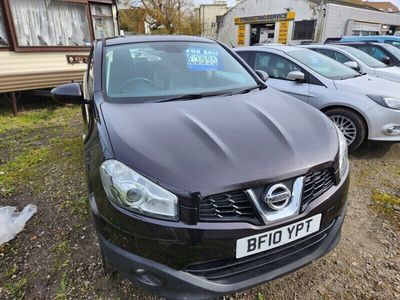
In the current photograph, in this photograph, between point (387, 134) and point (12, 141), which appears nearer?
point (387, 134)

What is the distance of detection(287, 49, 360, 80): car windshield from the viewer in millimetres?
4188

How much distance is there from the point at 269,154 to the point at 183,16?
93.2 ft

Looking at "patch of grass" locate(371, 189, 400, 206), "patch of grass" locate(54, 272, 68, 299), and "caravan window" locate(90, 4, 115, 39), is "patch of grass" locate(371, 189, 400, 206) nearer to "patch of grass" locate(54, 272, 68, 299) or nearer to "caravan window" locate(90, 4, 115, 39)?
"patch of grass" locate(54, 272, 68, 299)

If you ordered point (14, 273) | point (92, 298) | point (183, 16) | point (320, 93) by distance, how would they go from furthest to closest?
point (183, 16)
point (320, 93)
point (14, 273)
point (92, 298)

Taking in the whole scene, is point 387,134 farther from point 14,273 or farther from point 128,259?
point 14,273

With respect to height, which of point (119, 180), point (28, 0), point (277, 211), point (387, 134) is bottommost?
point (387, 134)

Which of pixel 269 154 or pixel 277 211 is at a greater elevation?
pixel 269 154

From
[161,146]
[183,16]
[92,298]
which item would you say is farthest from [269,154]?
[183,16]

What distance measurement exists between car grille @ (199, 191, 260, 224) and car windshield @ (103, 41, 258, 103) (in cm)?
104

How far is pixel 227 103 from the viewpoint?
2.17 m

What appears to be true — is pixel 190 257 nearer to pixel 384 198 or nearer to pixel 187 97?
pixel 187 97

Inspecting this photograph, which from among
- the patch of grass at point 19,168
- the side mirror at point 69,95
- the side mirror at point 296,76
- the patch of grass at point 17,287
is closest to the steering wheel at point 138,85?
the side mirror at point 69,95

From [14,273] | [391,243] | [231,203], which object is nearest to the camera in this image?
[231,203]

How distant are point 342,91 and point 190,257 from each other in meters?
3.28
